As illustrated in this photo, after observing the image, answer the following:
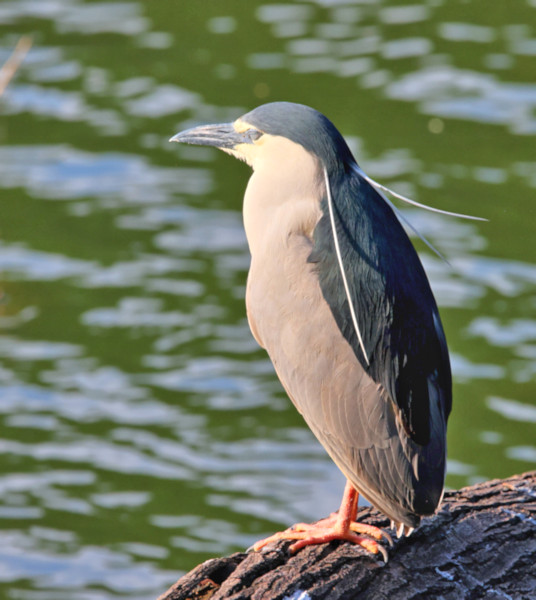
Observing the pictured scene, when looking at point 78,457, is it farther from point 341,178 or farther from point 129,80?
point 129,80

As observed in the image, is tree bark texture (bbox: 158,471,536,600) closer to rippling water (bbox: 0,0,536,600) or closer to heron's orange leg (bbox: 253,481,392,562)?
heron's orange leg (bbox: 253,481,392,562)

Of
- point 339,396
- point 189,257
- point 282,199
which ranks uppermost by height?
point 282,199

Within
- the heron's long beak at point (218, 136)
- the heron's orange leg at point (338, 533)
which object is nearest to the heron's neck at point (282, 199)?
the heron's long beak at point (218, 136)

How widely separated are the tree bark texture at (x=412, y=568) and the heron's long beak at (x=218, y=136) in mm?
1380

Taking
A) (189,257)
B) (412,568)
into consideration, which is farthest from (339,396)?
(189,257)

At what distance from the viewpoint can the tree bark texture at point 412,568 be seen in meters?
3.14

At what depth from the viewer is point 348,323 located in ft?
10.9

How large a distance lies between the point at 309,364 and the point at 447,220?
15.2ft

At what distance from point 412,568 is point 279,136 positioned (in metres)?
1.45

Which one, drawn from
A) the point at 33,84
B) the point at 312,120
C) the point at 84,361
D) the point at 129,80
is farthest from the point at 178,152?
the point at 312,120

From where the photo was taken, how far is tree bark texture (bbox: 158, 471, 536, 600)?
3137mm

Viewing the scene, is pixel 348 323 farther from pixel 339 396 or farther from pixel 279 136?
pixel 279 136

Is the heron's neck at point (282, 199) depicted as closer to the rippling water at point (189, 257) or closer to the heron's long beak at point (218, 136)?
the heron's long beak at point (218, 136)

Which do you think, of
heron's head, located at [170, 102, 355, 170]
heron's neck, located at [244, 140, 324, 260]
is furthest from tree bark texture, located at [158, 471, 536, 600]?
heron's head, located at [170, 102, 355, 170]
